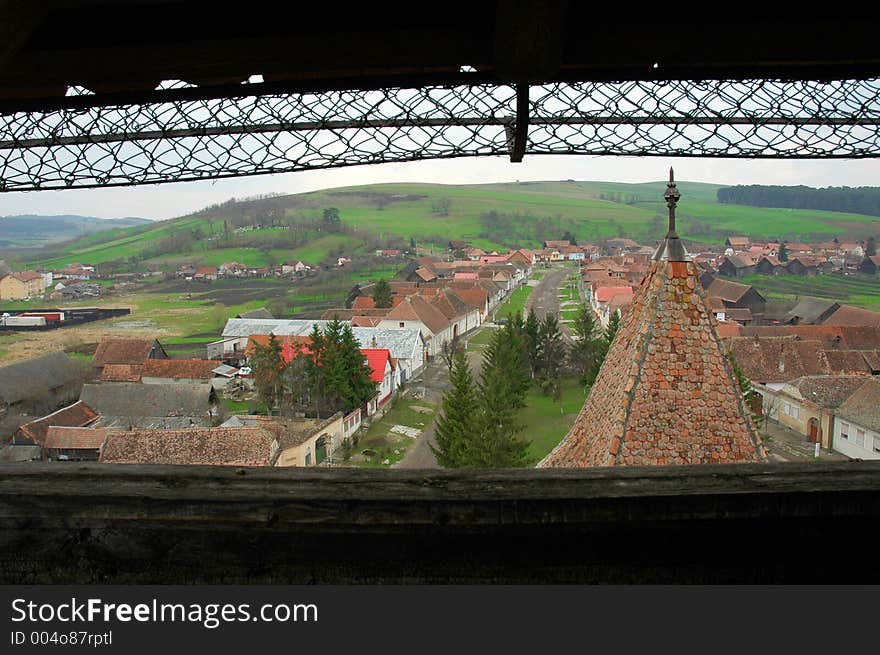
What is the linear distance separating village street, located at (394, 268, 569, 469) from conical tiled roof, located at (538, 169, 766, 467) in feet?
7.43

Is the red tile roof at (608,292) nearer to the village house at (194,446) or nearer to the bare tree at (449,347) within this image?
the bare tree at (449,347)

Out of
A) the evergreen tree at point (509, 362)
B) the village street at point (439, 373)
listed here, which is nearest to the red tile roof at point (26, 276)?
the village street at point (439, 373)

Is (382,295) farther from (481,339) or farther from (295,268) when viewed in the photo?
(295,268)

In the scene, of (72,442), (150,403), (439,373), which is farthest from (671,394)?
Answer: (439,373)

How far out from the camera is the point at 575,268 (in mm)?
63656

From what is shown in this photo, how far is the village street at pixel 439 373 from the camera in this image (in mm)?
23547

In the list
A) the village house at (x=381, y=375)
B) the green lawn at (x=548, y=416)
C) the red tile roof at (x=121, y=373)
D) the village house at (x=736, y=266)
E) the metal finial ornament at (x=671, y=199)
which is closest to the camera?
the metal finial ornament at (x=671, y=199)

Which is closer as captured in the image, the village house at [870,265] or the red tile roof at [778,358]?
the red tile roof at [778,358]

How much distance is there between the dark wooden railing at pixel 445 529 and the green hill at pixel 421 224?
41.6 metres

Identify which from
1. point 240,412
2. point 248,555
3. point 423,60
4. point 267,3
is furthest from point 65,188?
point 240,412

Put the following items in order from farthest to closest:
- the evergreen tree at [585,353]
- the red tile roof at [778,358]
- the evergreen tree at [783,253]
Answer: the evergreen tree at [783,253] < the evergreen tree at [585,353] < the red tile roof at [778,358]

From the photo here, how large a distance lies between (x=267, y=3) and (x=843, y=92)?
200 cm

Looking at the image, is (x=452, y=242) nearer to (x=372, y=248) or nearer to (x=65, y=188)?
(x=372, y=248)

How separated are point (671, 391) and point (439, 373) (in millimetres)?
31920
